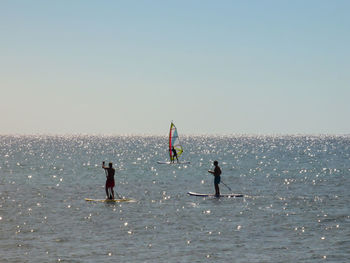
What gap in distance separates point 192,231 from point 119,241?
3026mm

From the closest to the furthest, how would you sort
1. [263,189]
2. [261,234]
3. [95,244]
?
[95,244] < [261,234] < [263,189]

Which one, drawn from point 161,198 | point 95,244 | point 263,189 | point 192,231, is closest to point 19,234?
point 95,244

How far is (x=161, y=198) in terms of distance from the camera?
32281 mm

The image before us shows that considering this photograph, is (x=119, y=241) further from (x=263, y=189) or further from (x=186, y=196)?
(x=263, y=189)

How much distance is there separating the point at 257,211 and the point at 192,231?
5.96 meters

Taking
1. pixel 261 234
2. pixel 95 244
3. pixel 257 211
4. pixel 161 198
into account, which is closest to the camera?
pixel 95 244

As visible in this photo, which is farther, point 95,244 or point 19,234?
point 19,234

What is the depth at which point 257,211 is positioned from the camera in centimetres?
2638

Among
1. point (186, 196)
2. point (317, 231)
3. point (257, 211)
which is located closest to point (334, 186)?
point (186, 196)

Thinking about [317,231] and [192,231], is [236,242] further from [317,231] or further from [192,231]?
[317,231]

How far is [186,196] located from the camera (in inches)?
1313

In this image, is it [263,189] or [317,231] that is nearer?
[317,231]

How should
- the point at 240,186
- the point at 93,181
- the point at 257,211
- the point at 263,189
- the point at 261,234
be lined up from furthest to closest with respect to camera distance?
the point at 93,181, the point at 240,186, the point at 263,189, the point at 257,211, the point at 261,234

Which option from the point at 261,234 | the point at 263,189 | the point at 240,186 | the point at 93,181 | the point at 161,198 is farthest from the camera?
the point at 93,181
